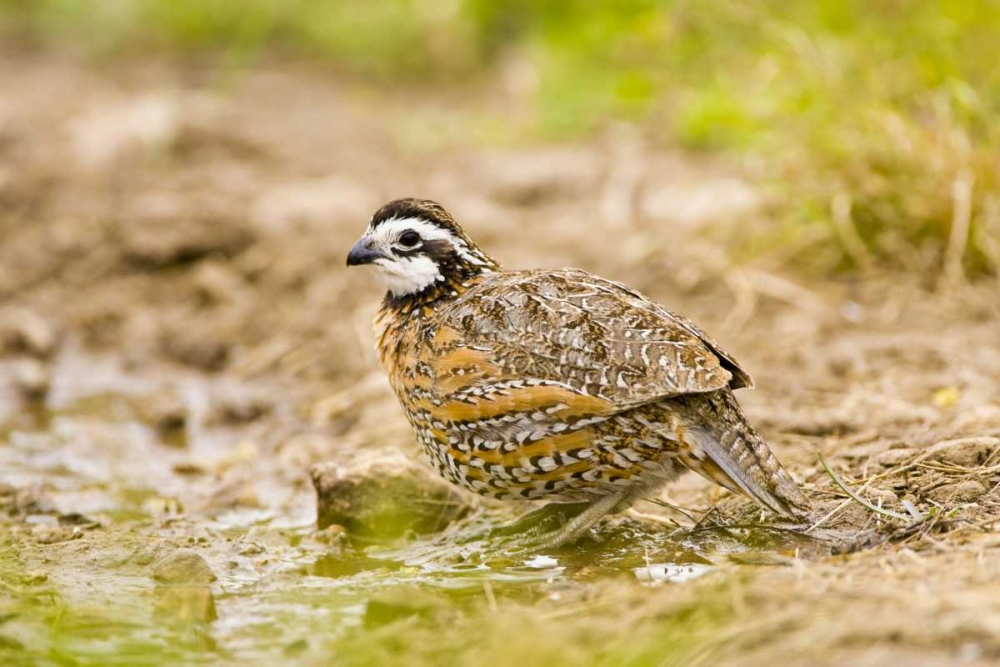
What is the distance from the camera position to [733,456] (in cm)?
500

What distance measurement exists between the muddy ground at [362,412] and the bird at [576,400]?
299 mm

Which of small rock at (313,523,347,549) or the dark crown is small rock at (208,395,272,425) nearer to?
small rock at (313,523,347,549)

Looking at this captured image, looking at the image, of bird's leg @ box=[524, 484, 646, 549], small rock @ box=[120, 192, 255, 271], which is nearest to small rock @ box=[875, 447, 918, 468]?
bird's leg @ box=[524, 484, 646, 549]

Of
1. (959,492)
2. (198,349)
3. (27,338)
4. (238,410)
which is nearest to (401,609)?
(959,492)

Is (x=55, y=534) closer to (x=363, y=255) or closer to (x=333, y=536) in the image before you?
(x=333, y=536)

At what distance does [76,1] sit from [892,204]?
1072cm

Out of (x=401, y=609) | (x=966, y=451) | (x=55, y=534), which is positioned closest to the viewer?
(x=401, y=609)

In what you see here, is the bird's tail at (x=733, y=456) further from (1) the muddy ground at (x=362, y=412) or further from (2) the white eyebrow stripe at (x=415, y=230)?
(2) the white eyebrow stripe at (x=415, y=230)

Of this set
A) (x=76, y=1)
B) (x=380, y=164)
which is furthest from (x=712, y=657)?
(x=76, y=1)

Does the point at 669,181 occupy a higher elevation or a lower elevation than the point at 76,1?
lower

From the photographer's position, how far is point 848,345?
7.51 meters

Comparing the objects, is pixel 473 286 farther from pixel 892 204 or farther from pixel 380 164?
pixel 380 164

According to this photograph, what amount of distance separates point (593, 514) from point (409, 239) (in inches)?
61.3

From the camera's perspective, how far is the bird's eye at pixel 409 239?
6.02 metres
